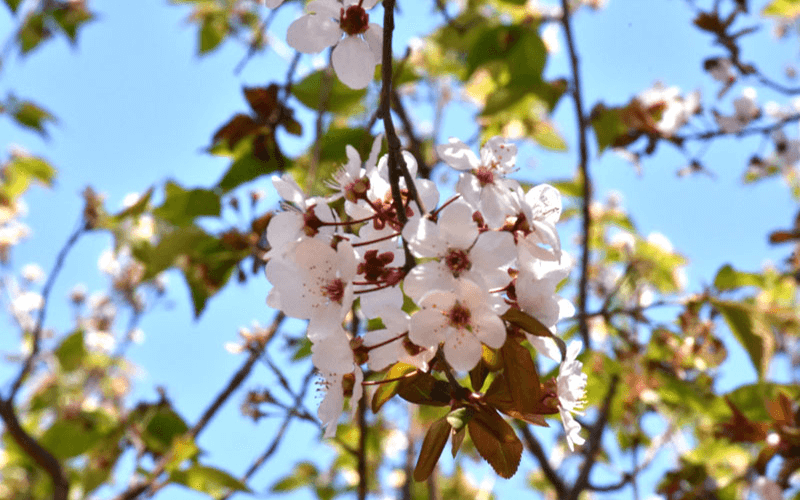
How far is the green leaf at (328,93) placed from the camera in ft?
4.99

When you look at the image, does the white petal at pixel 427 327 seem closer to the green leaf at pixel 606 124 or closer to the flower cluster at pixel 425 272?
the flower cluster at pixel 425 272

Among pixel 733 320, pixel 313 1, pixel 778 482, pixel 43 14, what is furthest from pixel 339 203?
pixel 43 14

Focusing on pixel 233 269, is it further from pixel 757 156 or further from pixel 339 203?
pixel 757 156

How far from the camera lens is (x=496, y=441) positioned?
67cm

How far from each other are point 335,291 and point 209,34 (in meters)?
2.30

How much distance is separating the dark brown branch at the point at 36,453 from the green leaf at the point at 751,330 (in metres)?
1.55

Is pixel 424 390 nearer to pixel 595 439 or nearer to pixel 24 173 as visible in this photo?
pixel 595 439

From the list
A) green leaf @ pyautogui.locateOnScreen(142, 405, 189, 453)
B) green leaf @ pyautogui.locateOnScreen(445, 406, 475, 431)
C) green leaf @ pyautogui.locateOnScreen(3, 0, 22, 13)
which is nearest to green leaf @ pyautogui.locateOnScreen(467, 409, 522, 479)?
green leaf @ pyautogui.locateOnScreen(445, 406, 475, 431)

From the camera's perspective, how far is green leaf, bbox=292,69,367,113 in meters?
1.52

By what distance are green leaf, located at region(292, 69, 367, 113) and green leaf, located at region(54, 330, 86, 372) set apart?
47.1 inches

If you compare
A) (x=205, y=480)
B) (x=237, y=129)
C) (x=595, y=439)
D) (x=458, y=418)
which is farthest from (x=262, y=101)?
(x=595, y=439)

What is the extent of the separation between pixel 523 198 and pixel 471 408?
22cm

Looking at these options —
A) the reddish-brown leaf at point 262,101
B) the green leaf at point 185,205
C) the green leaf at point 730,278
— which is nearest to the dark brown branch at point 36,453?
the green leaf at point 185,205

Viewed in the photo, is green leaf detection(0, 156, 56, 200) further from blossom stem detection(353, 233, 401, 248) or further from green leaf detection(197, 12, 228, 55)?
blossom stem detection(353, 233, 401, 248)
